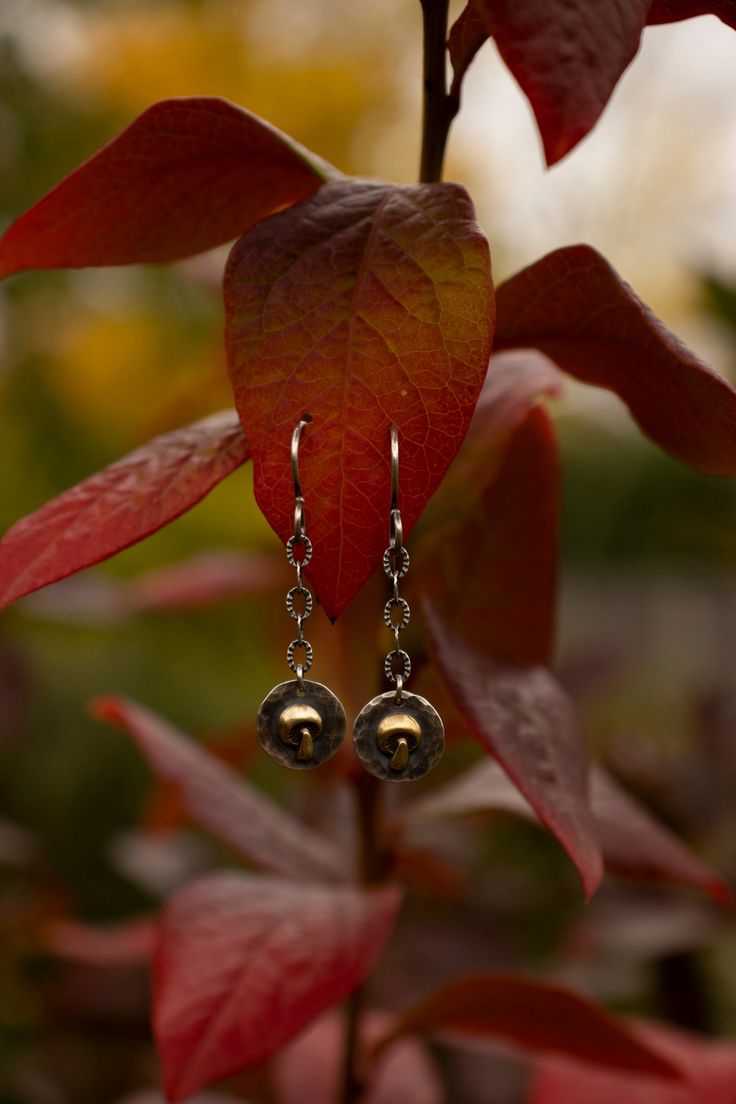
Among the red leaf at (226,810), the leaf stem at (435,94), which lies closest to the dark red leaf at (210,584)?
the red leaf at (226,810)

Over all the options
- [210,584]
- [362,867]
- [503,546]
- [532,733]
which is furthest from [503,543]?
[210,584]

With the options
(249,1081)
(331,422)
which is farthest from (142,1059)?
(331,422)

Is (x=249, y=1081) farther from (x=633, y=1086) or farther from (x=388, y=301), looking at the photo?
(x=388, y=301)

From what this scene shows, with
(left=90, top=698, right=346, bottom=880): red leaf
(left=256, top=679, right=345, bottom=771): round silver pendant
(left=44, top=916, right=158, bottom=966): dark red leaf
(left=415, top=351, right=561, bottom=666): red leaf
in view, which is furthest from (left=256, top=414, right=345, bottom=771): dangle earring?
(left=44, top=916, right=158, bottom=966): dark red leaf

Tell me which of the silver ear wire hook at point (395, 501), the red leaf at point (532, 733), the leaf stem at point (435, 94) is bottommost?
the red leaf at point (532, 733)

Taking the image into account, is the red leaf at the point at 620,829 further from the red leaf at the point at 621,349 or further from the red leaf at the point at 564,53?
the red leaf at the point at 564,53

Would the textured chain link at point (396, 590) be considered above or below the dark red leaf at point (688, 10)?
below
